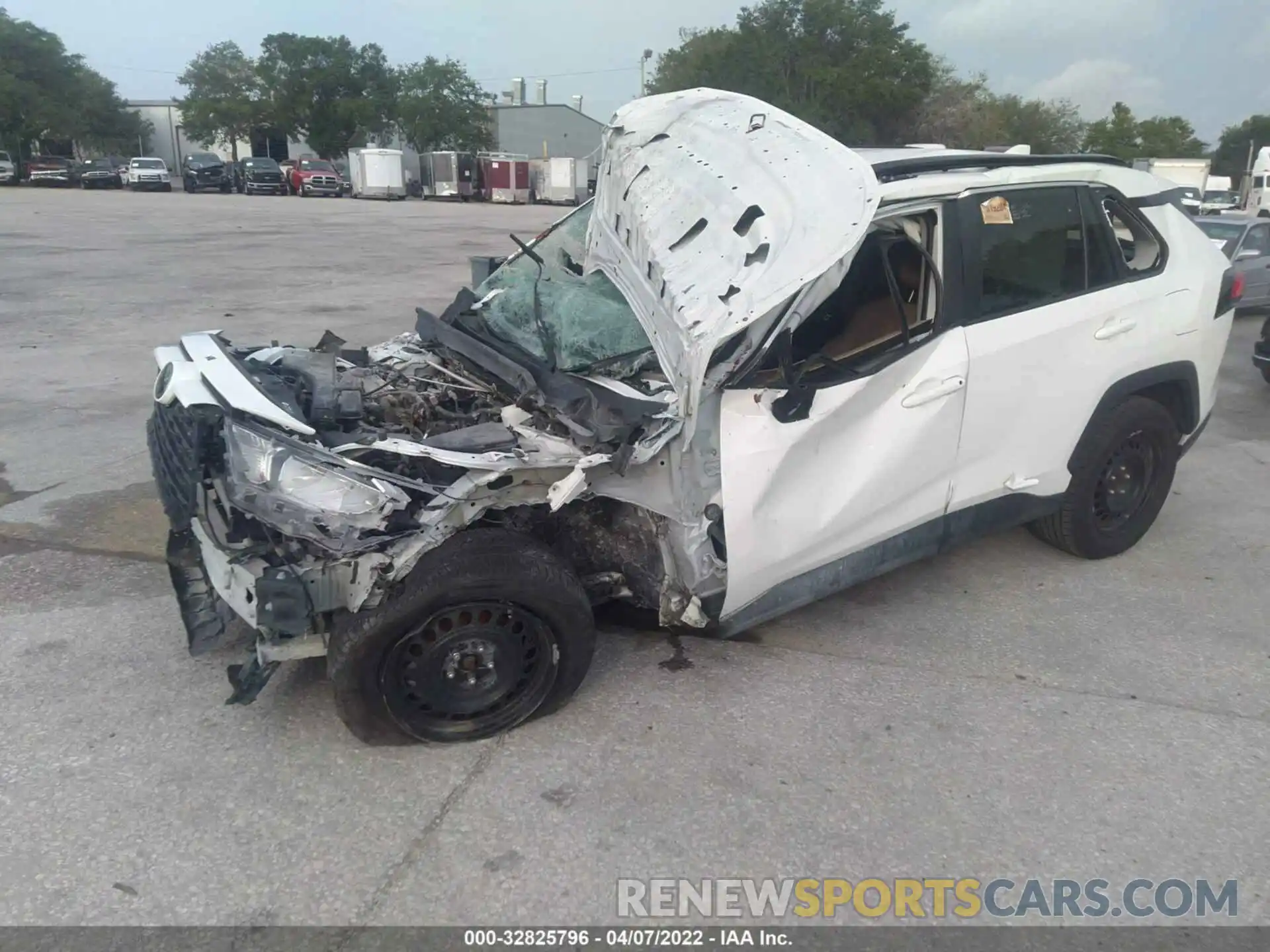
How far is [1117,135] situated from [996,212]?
78.7 meters

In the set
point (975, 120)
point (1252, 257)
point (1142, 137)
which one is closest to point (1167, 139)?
point (1142, 137)

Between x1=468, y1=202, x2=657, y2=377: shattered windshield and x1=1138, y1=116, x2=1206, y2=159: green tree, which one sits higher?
x1=1138, y1=116, x2=1206, y2=159: green tree

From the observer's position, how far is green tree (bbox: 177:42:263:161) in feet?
204

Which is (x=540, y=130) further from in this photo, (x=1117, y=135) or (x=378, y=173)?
(x=1117, y=135)

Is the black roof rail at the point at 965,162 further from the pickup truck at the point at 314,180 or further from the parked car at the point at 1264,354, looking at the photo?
the pickup truck at the point at 314,180

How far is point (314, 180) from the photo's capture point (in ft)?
141

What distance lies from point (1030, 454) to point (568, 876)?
2578mm

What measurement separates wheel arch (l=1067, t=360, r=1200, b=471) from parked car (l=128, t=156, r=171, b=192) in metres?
48.0

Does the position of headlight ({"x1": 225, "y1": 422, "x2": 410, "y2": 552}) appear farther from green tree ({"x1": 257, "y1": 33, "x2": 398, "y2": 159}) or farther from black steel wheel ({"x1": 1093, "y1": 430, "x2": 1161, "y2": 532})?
green tree ({"x1": 257, "y1": 33, "x2": 398, "y2": 159})

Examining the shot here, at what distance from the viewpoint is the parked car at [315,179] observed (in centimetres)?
4306

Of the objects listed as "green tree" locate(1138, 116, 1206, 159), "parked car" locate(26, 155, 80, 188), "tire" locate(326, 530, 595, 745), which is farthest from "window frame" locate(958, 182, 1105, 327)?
"green tree" locate(1138, 116, 1206, 159)

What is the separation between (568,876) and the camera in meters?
2.57

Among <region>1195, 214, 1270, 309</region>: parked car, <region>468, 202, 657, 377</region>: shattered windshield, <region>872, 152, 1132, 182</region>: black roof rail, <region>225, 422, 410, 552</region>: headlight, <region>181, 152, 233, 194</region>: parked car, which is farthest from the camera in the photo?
<region>181, 152, 233, 194</region>: parked car

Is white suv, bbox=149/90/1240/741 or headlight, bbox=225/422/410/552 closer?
headlight, bbox=225/422/410/552
